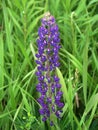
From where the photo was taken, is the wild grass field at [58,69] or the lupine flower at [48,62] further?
the wild grass field at [58,69]

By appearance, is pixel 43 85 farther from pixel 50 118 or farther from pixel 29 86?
pixel 29 86

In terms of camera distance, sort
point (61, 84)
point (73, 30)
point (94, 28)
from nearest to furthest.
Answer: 1. point (61, 84)
2. point (73, 30)
3. point (94, 28)

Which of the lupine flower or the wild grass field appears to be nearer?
the lupine flower

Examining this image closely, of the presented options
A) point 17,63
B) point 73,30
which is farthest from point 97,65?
point 17,63
